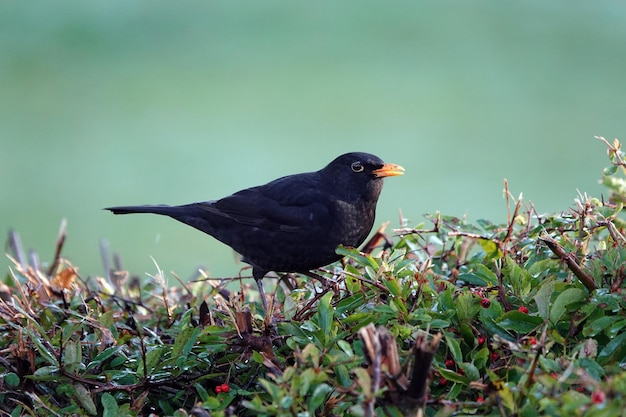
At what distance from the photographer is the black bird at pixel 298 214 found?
306cm

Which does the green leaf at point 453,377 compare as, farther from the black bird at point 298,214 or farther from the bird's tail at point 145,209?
the bird's tail at point 145,209

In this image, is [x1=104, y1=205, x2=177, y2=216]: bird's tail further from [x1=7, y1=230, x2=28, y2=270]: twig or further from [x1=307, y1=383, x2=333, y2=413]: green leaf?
[x1=307, y1=383, x2=333, y2=413]: green leaf

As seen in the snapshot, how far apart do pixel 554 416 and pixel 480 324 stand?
0.56 m

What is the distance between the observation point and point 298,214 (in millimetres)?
3164

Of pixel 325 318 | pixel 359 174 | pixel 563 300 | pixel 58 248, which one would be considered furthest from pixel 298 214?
pixel 563 300

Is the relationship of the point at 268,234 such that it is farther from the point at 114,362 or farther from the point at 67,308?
the point at 114,362

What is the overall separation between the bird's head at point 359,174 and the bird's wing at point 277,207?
11cm

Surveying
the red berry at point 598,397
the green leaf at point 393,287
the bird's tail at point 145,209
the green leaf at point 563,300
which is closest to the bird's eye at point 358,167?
the bird's tail at point 145,209

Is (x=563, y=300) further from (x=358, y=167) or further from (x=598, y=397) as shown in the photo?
(x=358, y=167)

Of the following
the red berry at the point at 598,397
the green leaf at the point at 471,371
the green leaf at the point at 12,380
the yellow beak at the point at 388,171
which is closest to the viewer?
the red berry at the point at 598,397

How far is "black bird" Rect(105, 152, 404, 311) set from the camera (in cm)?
306

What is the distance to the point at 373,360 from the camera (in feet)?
5.00

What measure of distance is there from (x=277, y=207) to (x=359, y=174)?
0.38 m

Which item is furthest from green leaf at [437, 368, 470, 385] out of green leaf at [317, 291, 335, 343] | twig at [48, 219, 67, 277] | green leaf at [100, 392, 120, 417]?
twig at [48, 219, 67, 277]
